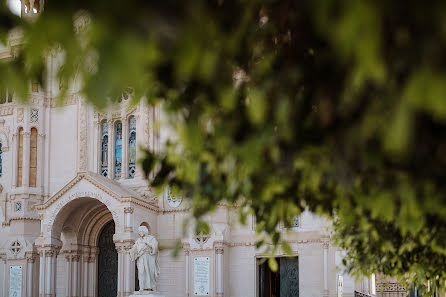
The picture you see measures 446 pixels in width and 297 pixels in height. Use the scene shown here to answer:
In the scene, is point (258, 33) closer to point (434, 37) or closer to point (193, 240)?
point (434, 37)

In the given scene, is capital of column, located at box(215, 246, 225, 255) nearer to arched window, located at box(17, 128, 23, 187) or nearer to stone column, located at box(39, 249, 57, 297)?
stone column, located at box(39, 249, 57, 297)

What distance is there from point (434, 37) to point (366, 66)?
34 centimetres

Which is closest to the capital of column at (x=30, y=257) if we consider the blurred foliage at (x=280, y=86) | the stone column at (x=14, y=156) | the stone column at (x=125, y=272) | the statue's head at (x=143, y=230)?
the stone column at (x=14, y=156)

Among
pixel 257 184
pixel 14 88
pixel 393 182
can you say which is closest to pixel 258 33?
pixel 257 184

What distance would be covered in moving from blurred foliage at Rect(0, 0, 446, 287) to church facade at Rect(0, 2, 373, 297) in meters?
16.3

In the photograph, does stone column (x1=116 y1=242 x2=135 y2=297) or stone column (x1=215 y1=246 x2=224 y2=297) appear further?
stone column (x1=215 y1=246 x2=224 y2=297)

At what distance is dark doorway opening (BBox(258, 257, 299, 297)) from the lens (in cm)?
2123

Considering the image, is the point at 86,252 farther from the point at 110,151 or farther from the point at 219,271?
the point at 219,271

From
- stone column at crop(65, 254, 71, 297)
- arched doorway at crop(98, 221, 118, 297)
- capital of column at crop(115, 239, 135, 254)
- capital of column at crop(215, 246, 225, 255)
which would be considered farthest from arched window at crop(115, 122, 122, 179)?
capital of column at crop(215, 246, 225, 255)

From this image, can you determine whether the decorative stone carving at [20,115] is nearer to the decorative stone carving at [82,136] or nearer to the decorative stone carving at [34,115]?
the decorative stone carving at [34,115]

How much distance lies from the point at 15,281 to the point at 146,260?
7.41 meters

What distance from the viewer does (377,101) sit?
8.21 ft

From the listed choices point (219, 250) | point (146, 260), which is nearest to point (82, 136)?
point (219, 250)

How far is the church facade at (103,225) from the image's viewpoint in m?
20.8
